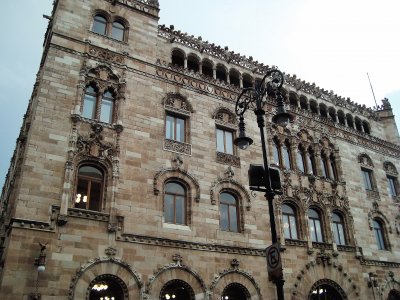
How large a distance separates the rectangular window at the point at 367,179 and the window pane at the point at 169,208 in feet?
51.3

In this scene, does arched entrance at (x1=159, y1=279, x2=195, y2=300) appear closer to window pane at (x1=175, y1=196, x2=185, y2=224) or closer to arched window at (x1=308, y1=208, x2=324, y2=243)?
window pane at (x1=175, y1=196, x2=185, y2=224)

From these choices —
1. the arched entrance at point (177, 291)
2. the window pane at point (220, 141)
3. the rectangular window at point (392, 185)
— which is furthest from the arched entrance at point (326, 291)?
the rectangular window at point (392, 185)

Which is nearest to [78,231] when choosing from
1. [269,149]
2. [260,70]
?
[269,149]

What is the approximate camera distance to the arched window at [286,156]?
24289 mm

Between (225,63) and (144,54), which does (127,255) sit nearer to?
(144,54)

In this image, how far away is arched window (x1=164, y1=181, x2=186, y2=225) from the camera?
61.1 ft

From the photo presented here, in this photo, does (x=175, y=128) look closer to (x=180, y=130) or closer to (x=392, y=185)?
(x=180, y=130)

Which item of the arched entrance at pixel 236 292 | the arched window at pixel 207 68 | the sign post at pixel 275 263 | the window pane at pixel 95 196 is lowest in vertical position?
the sign post at pixel 275 263

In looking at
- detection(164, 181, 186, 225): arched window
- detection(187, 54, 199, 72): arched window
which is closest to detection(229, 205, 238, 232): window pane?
detection(164, 181, 186, 225): arched window

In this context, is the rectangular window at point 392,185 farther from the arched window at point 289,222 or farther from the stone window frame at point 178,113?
the stone window frame at point 178,113

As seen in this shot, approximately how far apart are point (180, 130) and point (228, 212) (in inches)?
197

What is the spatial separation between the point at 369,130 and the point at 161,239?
21849 millimetres

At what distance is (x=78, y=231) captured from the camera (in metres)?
15.8

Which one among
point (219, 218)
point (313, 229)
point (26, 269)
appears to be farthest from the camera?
point (313, 229)
